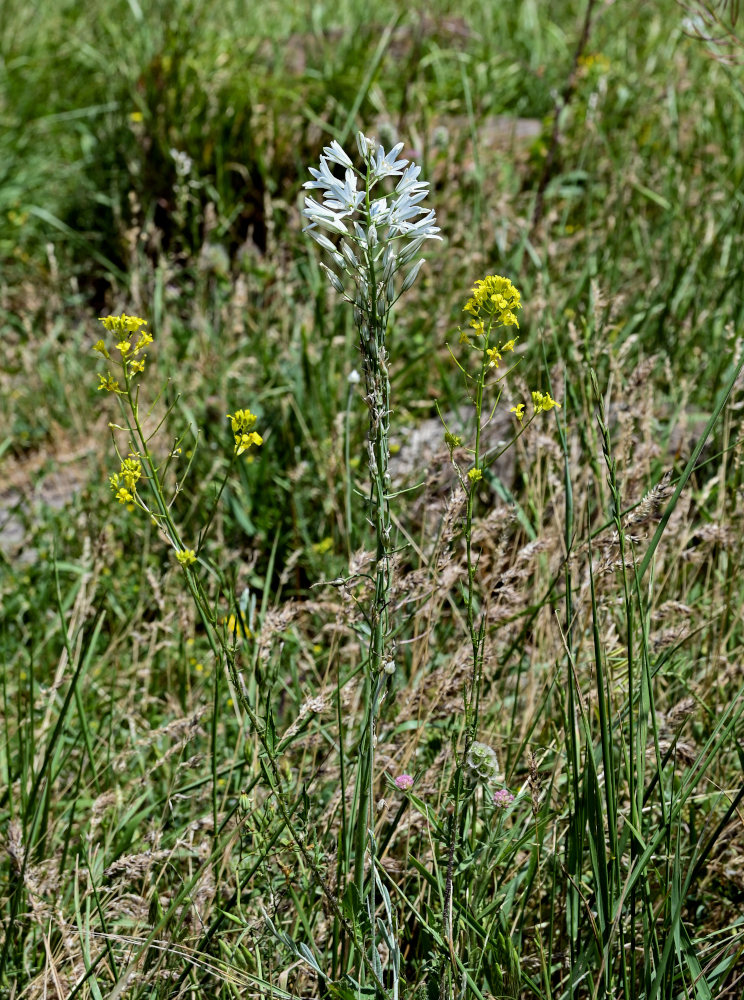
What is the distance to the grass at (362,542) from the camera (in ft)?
4.26

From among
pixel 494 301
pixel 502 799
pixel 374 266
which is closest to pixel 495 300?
pixel 494 301

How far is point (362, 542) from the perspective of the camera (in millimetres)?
2080

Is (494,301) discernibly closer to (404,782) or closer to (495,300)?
(495,300)

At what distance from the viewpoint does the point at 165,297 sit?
12.0 feet

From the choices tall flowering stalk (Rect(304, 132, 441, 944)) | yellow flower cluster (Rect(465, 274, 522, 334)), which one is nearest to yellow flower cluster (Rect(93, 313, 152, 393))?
tall flowering stalk (Rect(304, 132, 441, 944))

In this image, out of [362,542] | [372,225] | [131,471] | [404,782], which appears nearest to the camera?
[372,225]

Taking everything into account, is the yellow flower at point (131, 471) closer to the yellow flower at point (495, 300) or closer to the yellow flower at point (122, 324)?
the yellow flower at point (122, 324)

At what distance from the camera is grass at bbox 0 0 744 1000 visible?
1298 mm

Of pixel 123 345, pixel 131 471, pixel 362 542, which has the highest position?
pixel 123 345

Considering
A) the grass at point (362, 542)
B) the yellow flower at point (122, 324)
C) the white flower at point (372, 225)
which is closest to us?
the white flower at point (372, 225)

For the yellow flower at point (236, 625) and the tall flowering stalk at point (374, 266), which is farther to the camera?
the yellow flower at point (236, 625)

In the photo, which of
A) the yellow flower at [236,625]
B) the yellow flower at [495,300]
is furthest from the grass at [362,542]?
the yellow flower at [495,300]

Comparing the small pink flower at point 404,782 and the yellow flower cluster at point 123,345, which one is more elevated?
the yellow flower cluster at point 123,345

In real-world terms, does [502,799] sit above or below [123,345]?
below
